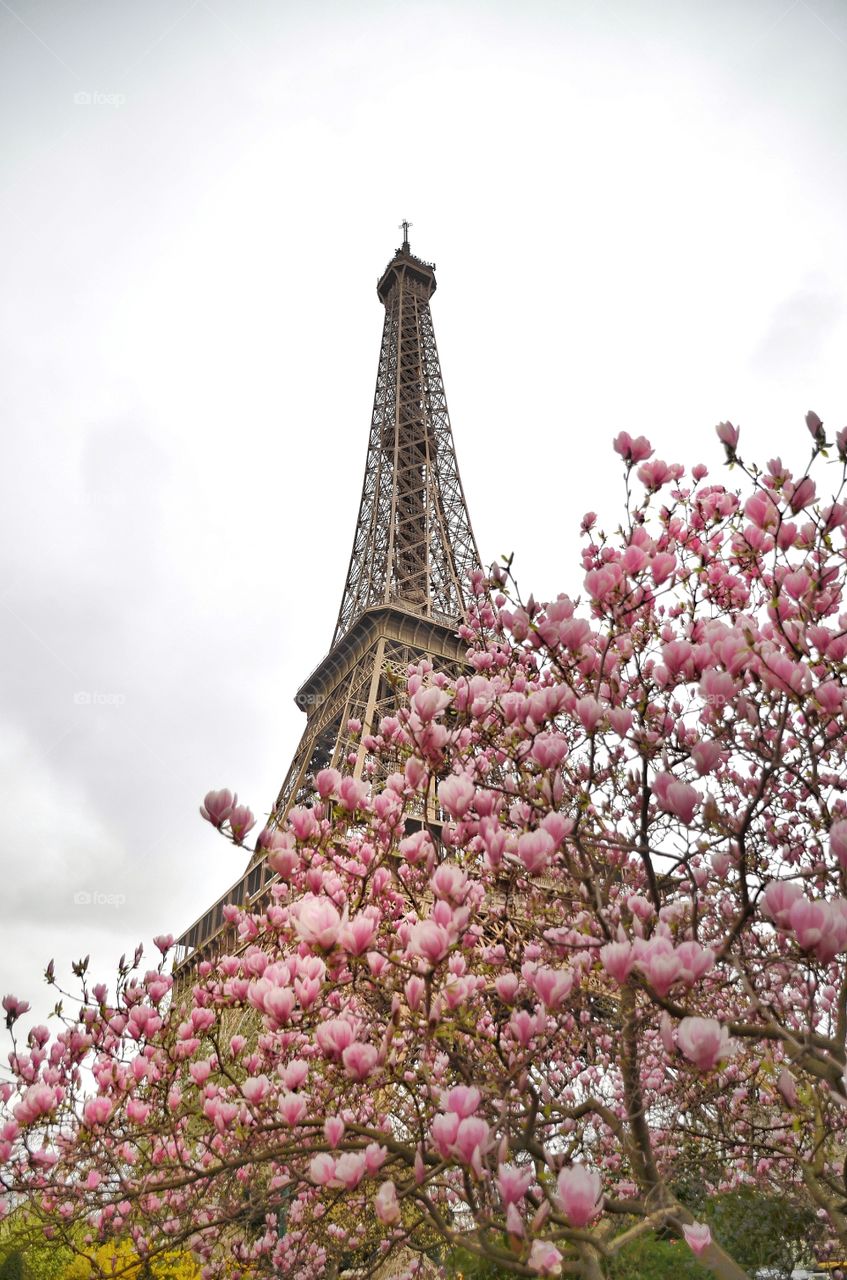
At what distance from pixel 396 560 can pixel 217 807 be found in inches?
1007

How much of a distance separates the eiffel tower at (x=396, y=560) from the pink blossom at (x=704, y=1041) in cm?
1719

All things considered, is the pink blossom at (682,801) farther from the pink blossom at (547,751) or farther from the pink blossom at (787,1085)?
the pink blossom at (787,1085)

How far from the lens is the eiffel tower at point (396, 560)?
921 inches

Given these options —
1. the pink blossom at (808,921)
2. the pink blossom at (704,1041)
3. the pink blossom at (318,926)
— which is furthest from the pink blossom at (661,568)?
the pink blossom at (318,926)

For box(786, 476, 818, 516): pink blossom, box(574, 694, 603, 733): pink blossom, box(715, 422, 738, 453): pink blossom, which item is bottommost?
box(574, 694, 603, 733): pink blossom

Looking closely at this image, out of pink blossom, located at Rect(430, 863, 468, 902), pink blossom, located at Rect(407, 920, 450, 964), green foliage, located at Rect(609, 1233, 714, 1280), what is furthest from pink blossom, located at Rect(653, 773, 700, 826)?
green foliage, located at Rect(609, 1233, 714, 1280)

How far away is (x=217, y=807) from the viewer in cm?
270

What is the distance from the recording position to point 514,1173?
2016 mm

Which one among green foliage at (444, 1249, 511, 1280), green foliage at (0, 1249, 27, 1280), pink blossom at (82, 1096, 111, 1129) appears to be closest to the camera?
pink blossom at (82, 1096, 111, 1129)

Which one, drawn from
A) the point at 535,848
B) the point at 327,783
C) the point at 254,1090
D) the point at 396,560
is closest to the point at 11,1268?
the point at 254,1090

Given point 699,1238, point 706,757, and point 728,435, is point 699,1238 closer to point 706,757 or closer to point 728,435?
point 706,757

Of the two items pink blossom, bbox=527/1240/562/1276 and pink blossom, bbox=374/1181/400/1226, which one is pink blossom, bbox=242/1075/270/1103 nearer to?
→ pink blossom, bbox=374/1181/400/1226

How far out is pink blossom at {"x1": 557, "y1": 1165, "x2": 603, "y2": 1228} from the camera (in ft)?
6.15

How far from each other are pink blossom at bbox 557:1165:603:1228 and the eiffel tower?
17103 mm
